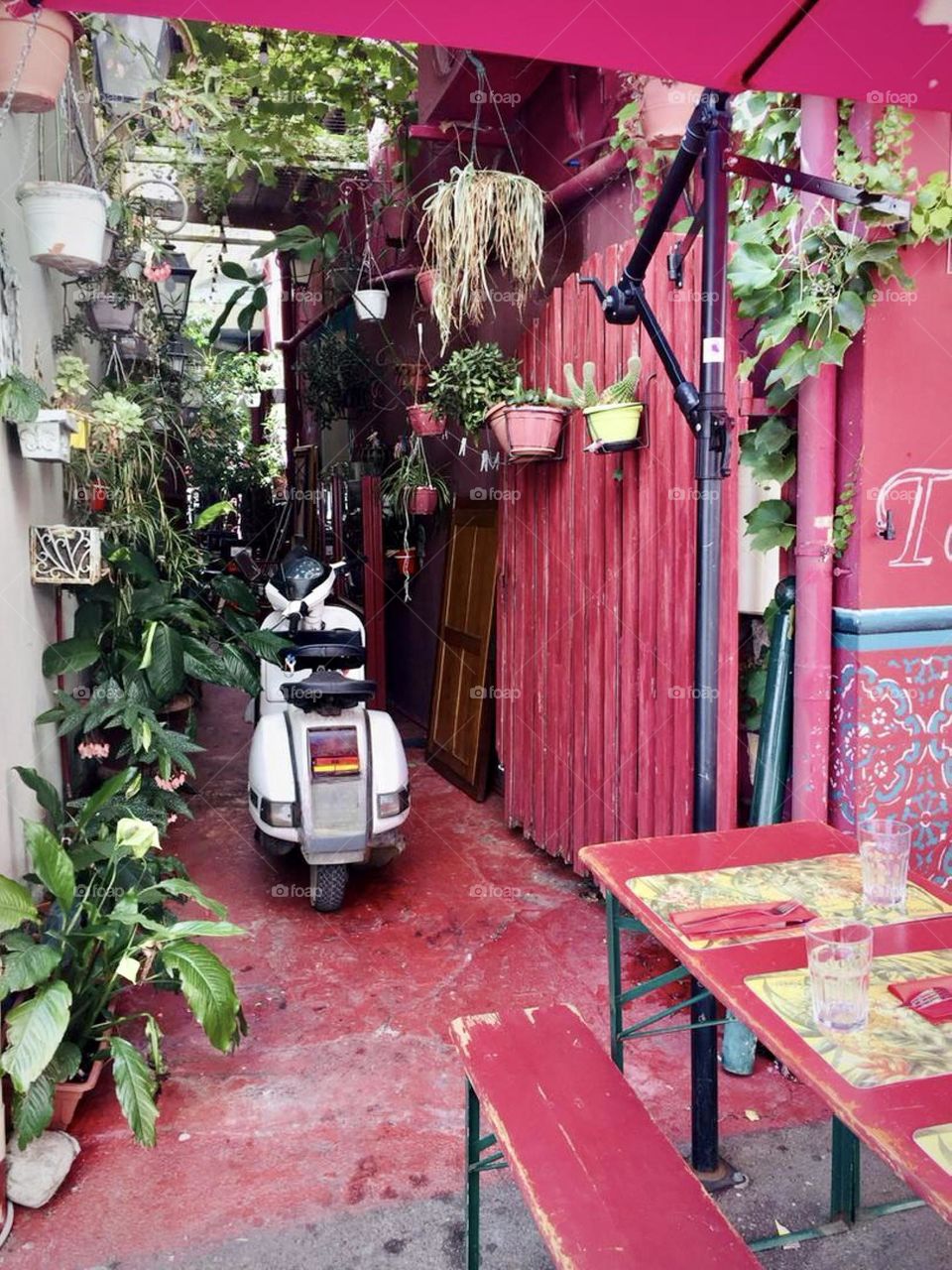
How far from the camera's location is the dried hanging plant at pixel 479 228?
14.5ft

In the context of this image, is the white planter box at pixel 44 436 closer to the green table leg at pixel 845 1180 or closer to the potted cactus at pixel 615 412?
the potted cactus at pixel 615 412

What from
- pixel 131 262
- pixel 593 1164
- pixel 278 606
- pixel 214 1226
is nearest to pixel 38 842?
pixel 214 1226

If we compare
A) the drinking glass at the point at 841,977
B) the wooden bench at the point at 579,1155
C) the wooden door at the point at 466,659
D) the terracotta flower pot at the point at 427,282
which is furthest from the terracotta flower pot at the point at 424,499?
the drinking glass at the point at 841,977

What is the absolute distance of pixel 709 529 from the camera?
242 centimetres

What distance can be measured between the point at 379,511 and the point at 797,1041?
623cm

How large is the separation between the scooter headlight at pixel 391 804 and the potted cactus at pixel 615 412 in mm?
1809

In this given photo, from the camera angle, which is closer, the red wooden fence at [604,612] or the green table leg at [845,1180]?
the green table leg at [845,1180]

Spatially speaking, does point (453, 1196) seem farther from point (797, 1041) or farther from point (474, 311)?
point (474, 311)

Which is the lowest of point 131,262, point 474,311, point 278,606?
point 278,606

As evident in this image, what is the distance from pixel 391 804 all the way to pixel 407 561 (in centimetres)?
306

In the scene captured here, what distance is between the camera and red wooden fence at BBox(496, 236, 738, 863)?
3.66m

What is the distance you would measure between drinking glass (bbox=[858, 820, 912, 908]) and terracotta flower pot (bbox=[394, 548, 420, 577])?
5.41 metres

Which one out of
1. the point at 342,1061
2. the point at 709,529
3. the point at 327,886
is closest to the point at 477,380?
the point at 327,886

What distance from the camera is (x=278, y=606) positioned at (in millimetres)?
5637
